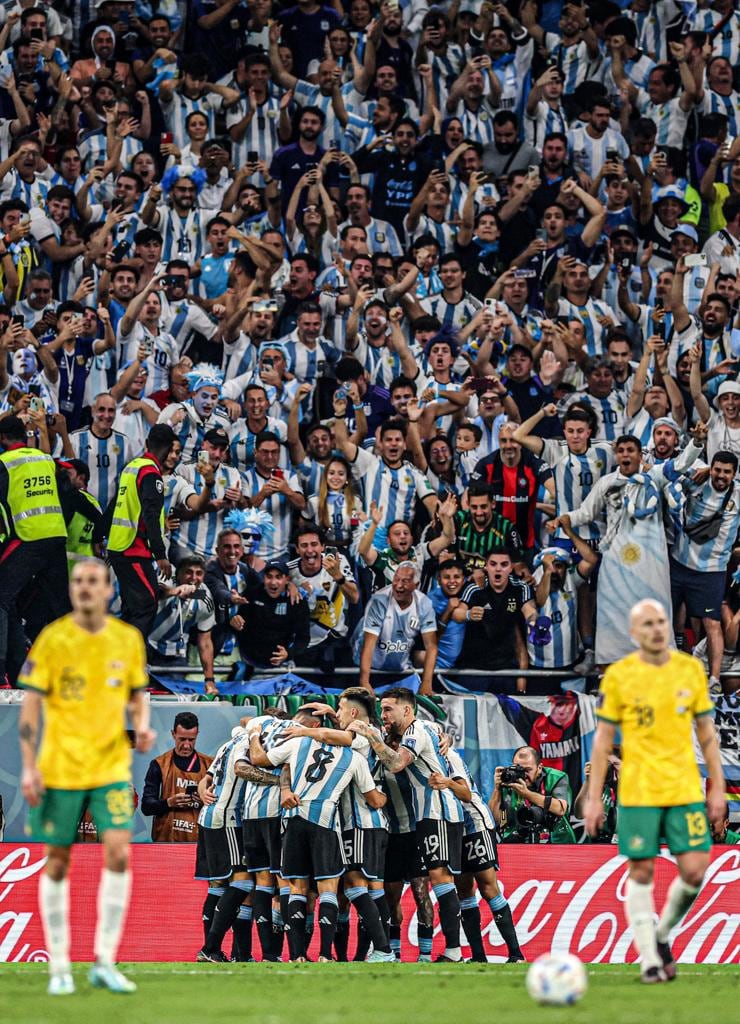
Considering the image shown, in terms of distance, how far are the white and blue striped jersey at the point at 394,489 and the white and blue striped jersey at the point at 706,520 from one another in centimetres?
270

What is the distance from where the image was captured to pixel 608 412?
1925cm

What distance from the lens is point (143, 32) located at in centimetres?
2300

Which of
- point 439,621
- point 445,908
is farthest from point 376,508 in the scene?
point 445,908

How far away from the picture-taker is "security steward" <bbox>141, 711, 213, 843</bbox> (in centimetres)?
1580

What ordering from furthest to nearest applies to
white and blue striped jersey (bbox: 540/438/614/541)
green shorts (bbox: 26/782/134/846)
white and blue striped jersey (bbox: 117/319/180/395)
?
white and blue striped jersey (bbox: 117/319/180/395), white and blue striped jersey (bbox: 540/438/614/541), green shorts (bbox: 26/782/134/846)

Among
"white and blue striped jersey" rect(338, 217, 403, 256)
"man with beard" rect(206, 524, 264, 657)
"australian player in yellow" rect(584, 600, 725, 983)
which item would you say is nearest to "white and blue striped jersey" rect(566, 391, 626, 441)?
"white and blue striped jersey" rect(338, 217, 403, 256)

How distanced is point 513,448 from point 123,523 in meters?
4.35

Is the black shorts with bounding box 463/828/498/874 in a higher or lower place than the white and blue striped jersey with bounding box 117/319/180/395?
lower

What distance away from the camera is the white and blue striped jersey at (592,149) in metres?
22.5

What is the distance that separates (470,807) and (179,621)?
372 cm

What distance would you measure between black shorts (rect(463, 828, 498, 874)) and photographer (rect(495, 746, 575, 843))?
3.95ft

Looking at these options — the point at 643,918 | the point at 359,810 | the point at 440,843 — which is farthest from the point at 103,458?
the point at 643,918

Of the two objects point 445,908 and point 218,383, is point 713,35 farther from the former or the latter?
point 445,908

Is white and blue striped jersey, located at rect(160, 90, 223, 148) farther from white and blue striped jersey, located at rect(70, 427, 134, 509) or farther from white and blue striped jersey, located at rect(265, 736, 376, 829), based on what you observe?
white and blue striped jersey, located at rect(265, 736, 376, 829)
